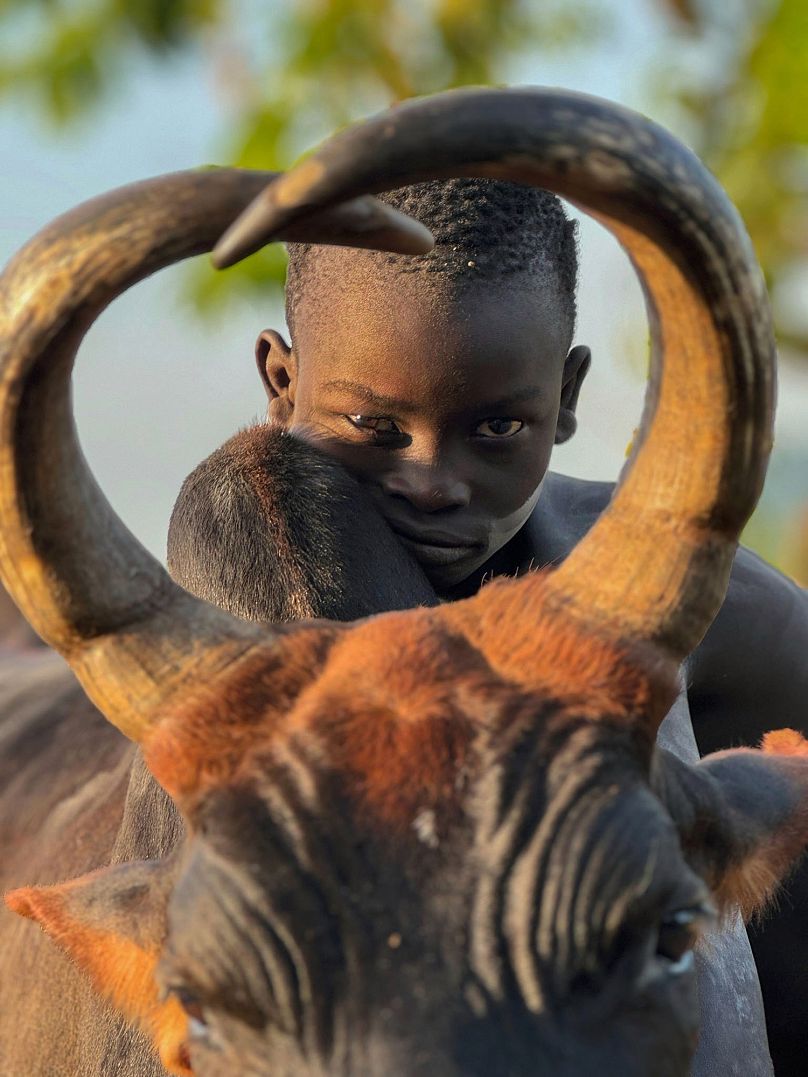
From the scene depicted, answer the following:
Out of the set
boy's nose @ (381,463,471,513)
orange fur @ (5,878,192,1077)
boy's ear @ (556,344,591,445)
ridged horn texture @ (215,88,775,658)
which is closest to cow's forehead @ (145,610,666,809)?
ridged horn texture @ (215,88,775,658)

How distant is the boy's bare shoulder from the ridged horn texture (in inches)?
80.8

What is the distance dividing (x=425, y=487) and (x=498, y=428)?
30 centimetres

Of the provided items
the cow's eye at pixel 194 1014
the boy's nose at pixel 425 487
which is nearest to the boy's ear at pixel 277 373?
the boy's nose at pixel 425 487

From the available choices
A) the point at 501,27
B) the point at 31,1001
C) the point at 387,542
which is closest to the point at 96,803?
the point at 31,1001

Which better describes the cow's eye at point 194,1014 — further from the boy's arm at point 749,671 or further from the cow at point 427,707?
the boy's arm at point 749,671

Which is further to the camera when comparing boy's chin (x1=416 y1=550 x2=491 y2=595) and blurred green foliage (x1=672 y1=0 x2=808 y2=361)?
blurred green foliage (x1=672 y1=0 x2=808 y2=361)

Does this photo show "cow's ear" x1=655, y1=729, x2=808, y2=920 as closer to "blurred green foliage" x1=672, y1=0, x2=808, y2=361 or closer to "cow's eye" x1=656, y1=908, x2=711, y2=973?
"cow's eye" x1=656, y1=908, x2=711, y2=973

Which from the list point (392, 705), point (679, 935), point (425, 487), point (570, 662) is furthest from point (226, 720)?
point (425, 487)

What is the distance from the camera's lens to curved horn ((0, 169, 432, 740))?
252 centimetres

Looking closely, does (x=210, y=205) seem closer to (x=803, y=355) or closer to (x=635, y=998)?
(x=635, y=998)

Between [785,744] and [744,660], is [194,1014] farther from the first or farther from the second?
[744,660]

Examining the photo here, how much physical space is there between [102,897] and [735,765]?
1.27m

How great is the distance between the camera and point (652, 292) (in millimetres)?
2627

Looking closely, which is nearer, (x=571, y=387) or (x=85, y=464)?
(x=85, y=464)
